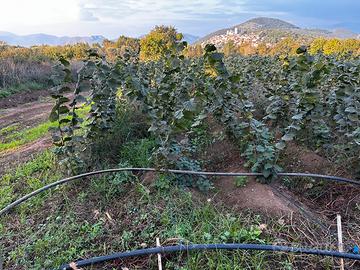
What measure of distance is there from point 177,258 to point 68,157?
168 cm

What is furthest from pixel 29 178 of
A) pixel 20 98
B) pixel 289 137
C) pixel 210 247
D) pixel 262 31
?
pixel 262 31

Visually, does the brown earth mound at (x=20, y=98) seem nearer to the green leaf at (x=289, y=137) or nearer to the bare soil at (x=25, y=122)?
the bare soil at (x=25, y=122)

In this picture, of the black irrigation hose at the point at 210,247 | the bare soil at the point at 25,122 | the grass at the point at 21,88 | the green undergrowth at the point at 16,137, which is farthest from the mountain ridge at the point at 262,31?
the black irrigation hose at the point at 210,247

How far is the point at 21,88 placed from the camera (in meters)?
14.6

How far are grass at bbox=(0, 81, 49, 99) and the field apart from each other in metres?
10.5

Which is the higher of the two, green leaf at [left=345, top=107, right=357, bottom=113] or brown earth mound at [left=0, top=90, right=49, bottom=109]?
green leaf at [left=345, top=107, right=357, bottom=113]

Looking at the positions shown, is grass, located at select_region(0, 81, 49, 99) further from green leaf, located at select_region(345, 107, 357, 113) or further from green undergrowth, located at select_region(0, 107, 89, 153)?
green leaf, located at select_region(345, 107, 357, 113)

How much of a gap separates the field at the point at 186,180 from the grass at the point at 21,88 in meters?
10.5

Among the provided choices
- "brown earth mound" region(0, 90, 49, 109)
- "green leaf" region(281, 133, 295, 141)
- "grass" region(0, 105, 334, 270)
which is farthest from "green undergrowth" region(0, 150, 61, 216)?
"brown earth mound" region(0, 90, 49, 109)

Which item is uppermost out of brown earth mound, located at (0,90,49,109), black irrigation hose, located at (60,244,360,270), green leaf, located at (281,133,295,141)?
green leaf, located at (281,133,295,141)

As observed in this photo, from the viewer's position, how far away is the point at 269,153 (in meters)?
2.88

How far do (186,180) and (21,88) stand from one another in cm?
1373

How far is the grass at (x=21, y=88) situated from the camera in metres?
13.1

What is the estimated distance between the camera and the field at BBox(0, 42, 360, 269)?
247 centimetres
